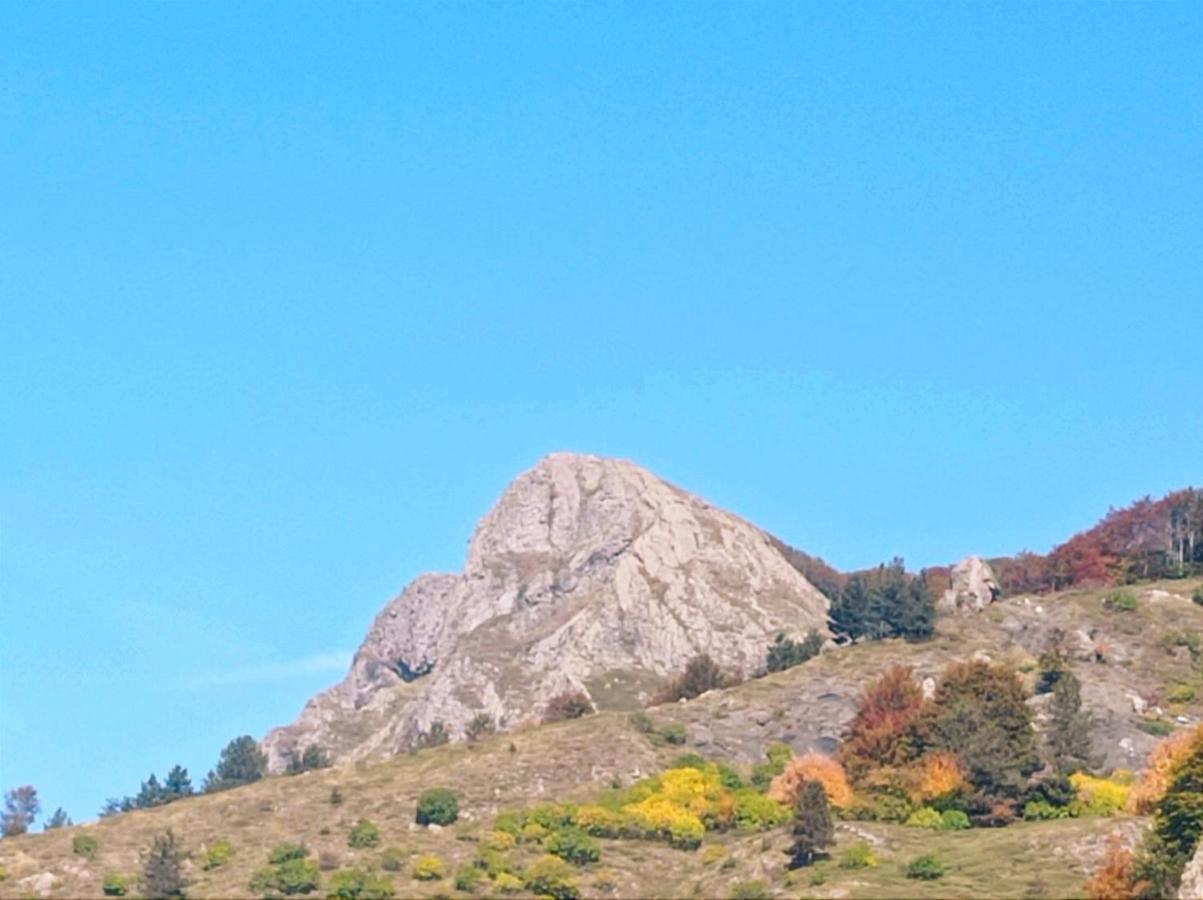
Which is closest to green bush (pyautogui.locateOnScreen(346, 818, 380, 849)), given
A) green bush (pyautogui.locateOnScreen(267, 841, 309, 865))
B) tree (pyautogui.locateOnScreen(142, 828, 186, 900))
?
green bush (pyautogui.locateOnScreen(267, 841, 309, 865))

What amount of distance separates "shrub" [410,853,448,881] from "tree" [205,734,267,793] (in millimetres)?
37122

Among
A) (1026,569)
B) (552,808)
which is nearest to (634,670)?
(1026,569)

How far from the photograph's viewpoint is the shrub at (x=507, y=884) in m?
93.3

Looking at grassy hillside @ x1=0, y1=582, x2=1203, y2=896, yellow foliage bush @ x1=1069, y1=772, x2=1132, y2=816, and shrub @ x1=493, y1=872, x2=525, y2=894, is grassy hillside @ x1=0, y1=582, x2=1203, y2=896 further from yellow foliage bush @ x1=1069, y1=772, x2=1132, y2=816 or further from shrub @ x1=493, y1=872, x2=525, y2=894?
yellow foliage bush @ x1=1069, y1=772, x2=1132, y2=816

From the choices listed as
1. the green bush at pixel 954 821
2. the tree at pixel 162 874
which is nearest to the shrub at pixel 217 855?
the tree at pixel 162 874

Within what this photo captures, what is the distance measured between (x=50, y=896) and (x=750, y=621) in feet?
291

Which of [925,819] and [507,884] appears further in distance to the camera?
[925,819]

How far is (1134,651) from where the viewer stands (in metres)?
129

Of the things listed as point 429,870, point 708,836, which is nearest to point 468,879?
point 429,870

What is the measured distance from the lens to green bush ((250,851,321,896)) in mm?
93625

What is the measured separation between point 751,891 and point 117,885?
28622 mm

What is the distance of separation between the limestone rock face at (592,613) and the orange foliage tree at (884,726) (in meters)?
44.2

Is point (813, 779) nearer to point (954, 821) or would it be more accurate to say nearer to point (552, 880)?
point (954, 821)

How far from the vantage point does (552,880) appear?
306 ft
